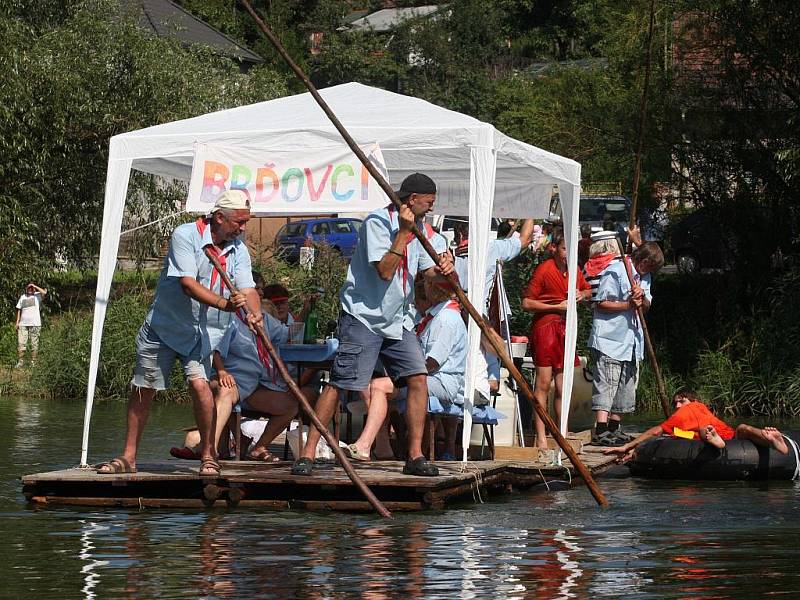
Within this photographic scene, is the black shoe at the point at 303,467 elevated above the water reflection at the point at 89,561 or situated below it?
above

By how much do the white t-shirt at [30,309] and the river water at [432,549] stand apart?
11021mm

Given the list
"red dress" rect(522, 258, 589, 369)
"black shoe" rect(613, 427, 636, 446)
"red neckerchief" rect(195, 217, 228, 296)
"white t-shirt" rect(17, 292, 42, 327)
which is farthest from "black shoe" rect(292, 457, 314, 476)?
"white t-shirt" rect(17, 292, 42, 327)

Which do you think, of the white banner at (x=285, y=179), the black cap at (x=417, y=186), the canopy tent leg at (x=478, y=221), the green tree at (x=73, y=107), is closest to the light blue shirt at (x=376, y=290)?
the black cap at (x=417, y=186)

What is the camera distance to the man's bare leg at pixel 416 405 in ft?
34.3

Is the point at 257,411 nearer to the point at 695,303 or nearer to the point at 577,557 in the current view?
the point at 577,557

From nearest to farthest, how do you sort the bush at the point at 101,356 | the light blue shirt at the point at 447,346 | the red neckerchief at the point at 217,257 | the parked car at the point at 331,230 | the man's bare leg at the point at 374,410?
the red neckerchief at the point at 217,257, the man's bare leg at the point at 374,410, the light blue shirt at the point at 447,346, the bush at the point at 101,356, the parked car at the point at 331,230

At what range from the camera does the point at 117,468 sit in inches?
427

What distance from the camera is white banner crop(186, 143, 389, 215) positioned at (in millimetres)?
11352

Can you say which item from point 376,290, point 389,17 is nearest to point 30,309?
point 376,290

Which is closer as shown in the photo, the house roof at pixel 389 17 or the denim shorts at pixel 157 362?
the denim shorts at pixel 157 362

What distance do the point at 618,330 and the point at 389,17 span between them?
6770 centimetres

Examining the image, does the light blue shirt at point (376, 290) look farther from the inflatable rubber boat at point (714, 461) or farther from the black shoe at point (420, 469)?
the inflatable rubber boat at point (714, 461)

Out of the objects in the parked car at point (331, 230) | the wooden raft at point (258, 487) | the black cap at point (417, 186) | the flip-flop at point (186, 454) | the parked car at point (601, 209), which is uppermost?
the parked car at point (601, 209)

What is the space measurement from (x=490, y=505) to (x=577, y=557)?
2412 millimetres
